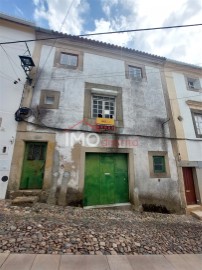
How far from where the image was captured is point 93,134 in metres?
6.75

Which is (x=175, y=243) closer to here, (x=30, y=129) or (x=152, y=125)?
(x=152, y=125)

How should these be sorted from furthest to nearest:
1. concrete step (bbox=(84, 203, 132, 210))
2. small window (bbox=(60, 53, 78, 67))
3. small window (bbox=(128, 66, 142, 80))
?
1. small window (bbox=(128, 66, 142, 80))
2. small window (bbox=(60, 53, 78, 67))
3. concrete step (bbox=(84, 203, 132, 210))

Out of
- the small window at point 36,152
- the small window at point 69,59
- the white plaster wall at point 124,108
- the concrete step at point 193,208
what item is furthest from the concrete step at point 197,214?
the small window at point 69,59

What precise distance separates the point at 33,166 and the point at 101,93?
482 centimetres

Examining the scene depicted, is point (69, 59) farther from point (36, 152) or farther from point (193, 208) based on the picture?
point (193, 208)

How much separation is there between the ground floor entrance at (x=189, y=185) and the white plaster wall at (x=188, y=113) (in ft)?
2.34

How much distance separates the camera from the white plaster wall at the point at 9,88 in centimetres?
561

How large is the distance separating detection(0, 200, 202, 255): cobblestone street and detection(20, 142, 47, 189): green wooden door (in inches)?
36.9

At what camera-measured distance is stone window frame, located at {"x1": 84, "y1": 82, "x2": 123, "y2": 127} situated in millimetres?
7022

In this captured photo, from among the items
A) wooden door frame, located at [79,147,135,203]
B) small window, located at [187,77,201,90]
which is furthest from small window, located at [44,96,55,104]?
small window, located at [187,77,201,90]

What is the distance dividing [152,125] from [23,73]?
701 cm

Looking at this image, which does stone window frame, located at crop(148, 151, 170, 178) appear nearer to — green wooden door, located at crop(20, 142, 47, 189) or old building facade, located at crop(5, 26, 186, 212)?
old building facade, located at crop(5, 26, 186, 212)

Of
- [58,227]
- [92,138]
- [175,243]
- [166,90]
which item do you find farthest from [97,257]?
[166,90]

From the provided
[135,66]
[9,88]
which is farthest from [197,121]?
[9,88]
